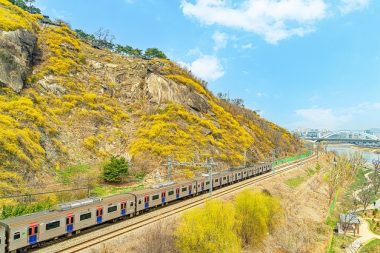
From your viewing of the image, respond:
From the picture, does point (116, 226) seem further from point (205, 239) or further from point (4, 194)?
point (4, 194)

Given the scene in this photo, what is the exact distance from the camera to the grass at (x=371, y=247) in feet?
149

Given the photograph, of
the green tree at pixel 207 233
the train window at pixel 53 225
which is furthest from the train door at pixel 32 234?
the green tree at pixel 207 233

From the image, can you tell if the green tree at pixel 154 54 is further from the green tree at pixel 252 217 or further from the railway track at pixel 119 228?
the green tree at pixel 252 217

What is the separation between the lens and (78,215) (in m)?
28.5

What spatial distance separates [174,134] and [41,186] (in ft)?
102

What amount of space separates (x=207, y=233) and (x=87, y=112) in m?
43.9

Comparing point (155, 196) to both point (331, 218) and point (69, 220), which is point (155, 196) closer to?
point (69, 220)

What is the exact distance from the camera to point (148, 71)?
8238 cm

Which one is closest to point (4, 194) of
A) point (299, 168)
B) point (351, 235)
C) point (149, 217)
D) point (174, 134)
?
point (149, 217)

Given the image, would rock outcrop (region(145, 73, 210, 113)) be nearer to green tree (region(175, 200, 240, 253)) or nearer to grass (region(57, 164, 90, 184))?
grass (region(57, 164, 90, 184))

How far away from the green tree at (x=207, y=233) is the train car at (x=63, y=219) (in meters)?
8.64

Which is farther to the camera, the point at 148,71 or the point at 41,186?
the point at 148,71

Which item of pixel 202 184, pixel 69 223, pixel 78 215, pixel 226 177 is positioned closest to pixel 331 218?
pixel 226 177

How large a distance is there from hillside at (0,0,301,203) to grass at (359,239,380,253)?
30.9 metres
